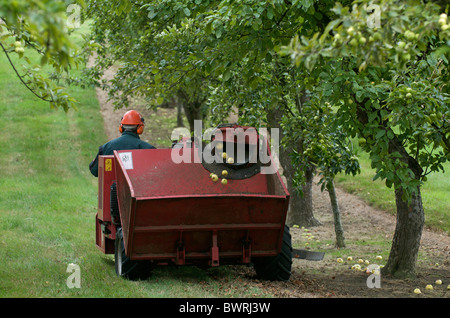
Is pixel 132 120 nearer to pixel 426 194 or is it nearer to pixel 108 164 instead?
pixel 108 164

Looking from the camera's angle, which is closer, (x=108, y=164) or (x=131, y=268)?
(x=131, y=268)

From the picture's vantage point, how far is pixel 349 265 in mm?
9516

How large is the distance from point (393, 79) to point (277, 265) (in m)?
2.61

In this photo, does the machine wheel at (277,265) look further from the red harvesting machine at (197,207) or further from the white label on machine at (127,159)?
the white label on machine at (127,159)

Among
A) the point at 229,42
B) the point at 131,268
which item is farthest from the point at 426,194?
the point at 131,268

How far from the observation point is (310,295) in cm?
663

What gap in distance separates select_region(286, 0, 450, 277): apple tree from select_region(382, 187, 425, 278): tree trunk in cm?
1

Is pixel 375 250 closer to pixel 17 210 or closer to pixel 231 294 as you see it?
pixel 231 294

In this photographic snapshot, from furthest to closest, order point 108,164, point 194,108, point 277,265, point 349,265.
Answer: point 194,108 → point 349,265 → point 108,164 → point 277,265

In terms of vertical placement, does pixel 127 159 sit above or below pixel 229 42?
below

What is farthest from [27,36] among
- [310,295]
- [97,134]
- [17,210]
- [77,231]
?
[97,134]

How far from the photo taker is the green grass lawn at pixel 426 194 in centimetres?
1368

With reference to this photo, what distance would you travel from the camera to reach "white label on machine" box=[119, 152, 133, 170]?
7.40 m

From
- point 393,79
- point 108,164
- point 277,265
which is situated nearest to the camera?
point 393,79
